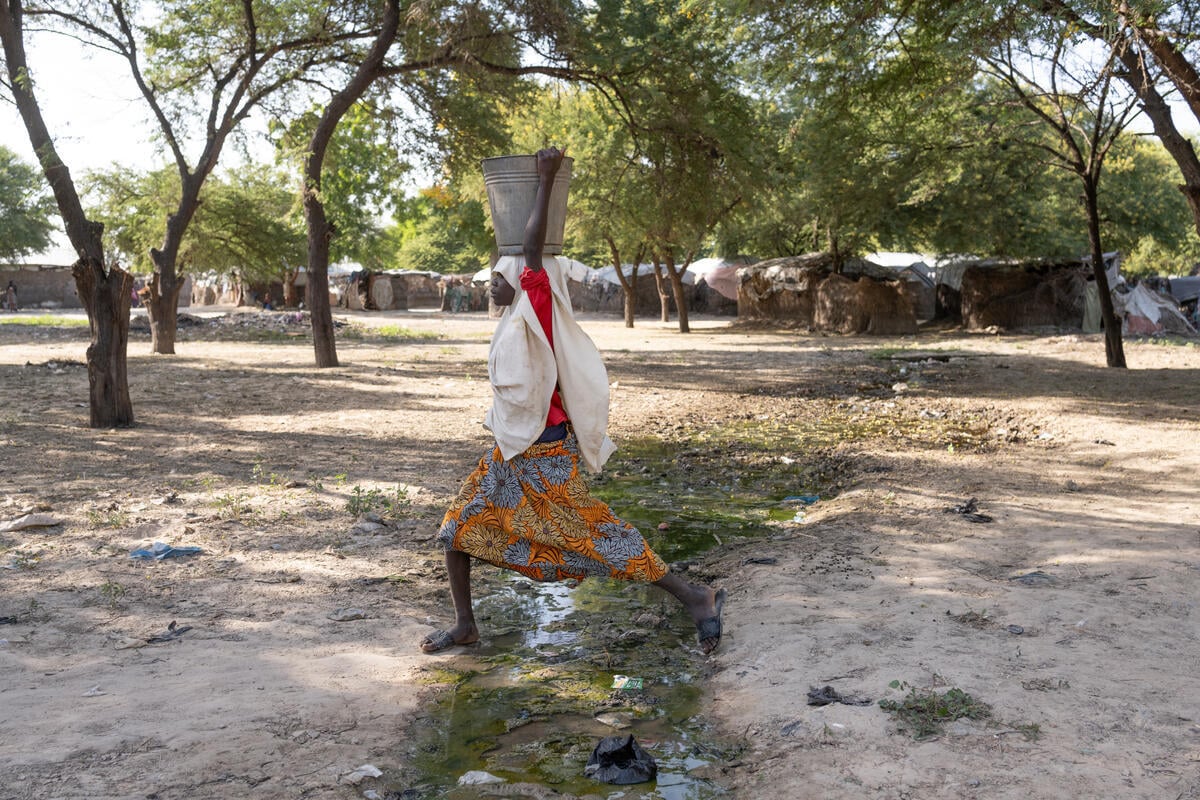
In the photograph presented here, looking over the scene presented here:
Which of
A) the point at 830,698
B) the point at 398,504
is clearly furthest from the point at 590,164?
the point at 830,698

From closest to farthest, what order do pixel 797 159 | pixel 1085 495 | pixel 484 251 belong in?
pixel 1085 495 → pixel 797 159 → pixel 484 251

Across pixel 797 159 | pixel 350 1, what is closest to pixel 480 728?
pixel 350 1

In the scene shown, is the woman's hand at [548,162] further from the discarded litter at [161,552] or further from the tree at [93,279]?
the tree at [93,279]

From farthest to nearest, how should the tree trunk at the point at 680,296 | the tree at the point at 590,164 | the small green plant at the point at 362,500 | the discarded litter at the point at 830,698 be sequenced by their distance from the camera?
1. the tree trunk at the point at 680,296
2. the tree at the point at 590,164
3. the small green plant at the point at 362,500
4. the discarded litter at the point at 830,698

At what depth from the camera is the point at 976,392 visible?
13.7 m

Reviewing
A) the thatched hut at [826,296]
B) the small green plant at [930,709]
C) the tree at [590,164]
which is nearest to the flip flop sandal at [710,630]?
the small green plant at [930,709]

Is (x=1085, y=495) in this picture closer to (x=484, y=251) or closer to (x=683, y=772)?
(x=683, y=772)

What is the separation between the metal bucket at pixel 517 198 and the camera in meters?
4.11

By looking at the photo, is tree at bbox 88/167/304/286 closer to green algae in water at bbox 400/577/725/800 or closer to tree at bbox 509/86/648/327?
tree at bbox 509/86/648/327

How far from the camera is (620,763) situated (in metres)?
3.23

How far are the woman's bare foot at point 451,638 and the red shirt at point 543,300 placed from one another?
950 millimetres

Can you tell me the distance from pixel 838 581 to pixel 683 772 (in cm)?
202

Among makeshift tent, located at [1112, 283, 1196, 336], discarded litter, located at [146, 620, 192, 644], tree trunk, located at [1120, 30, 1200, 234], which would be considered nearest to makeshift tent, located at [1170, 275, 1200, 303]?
makeshift tent, located at [1112, 283, 1196, 336]

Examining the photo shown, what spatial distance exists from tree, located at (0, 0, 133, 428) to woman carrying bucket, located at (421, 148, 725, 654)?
7.12 metres
